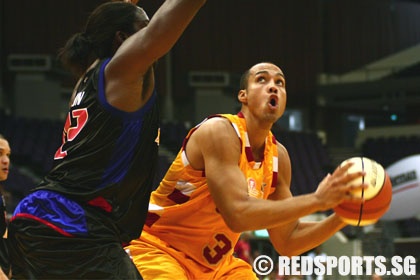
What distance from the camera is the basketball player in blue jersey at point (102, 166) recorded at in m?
2.65

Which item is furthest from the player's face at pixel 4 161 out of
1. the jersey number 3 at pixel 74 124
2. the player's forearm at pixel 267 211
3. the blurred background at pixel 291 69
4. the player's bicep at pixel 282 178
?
the blurred background at pixel 291 69

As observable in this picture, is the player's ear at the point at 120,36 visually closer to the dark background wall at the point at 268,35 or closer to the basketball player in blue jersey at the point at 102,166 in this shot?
the basketball player in blue jersey at the point at 102,166

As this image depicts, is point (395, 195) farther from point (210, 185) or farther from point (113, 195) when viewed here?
point (113, 195)

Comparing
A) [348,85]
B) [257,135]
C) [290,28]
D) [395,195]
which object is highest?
[290,28]

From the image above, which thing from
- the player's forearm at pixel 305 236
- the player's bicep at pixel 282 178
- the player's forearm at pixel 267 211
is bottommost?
the player's forearm at pixel 305 236

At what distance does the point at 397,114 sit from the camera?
70.5 ft

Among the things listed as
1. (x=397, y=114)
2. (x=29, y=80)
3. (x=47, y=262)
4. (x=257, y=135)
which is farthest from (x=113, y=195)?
(x=397, y=114)

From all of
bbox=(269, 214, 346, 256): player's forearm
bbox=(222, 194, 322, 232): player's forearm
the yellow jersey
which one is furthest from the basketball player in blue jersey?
bbox=(269, 214, 346, 256): player's forearm

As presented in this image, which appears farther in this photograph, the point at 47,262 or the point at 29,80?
the point at 29,80

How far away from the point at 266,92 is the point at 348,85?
16.2 m

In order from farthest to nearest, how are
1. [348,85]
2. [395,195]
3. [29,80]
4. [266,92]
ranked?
[348,85]
[29,80]
[395,195]
[266,92]

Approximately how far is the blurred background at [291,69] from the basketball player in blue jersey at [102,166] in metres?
12.2

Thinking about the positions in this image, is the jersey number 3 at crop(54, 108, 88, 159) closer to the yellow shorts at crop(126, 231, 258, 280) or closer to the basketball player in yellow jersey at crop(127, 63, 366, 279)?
the basketball player in yellow jersey at crop(127, 63, 366, 279)

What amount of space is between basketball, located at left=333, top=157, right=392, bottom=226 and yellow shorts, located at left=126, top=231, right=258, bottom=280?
2.89 ft
